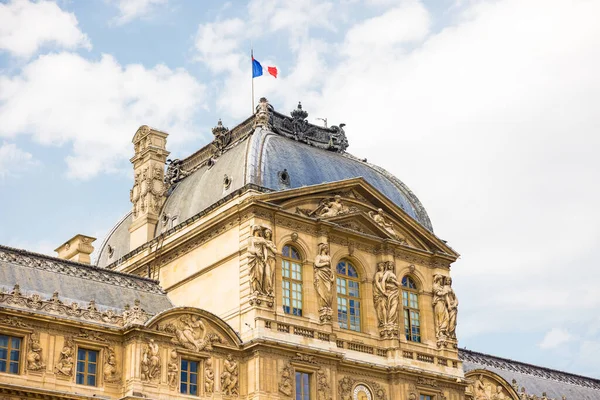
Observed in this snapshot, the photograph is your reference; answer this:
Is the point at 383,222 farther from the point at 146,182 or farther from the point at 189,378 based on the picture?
the point at 189,378

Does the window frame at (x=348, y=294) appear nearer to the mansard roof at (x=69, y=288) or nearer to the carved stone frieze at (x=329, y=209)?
the carved stone frieze at (x=329, y=209)

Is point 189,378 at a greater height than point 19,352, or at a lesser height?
lesser

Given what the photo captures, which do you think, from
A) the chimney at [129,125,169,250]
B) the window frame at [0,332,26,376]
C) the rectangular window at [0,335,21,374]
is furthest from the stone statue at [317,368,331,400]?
the rectangular window at [0,335,21,374]

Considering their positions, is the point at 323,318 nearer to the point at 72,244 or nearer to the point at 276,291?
the point at 276,291

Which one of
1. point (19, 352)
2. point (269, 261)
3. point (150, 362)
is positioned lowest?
point (19, 352)

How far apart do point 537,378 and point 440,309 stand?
1647 cm

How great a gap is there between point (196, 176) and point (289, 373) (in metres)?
14.0

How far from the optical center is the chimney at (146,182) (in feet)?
182

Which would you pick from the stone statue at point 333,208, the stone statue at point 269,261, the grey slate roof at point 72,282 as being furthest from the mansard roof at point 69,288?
the stone statue at point 333,208

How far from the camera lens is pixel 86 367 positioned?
42.5 m

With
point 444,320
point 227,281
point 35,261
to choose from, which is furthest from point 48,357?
point 444,320

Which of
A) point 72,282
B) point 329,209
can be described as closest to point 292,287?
point 329,209

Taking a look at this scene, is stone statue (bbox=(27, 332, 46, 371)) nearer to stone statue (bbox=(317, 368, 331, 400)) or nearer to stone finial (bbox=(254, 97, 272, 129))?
stone statue (bbox=(317, 368, 331, 400))

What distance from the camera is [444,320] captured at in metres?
53.5
